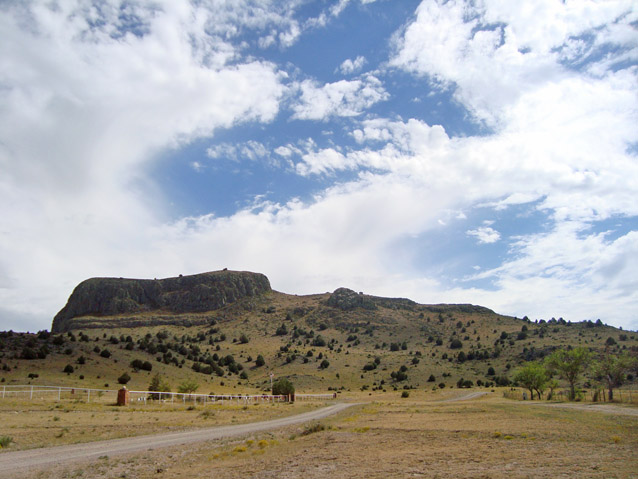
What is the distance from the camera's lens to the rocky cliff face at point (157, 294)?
151 metres

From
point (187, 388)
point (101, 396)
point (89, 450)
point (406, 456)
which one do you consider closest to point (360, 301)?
point (187, 388)

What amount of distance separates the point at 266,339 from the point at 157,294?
51.7m

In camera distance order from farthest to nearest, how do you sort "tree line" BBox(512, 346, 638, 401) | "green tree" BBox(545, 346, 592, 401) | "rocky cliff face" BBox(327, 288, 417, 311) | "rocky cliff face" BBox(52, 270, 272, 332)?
"rocky cliff face" BBox(327, 288, 417, 311) < "rocky cliff face" BBox(52, 270, 272, 332) < "green tree" BBox(545, 346, 592, 401) < "tree line" BBox(512, 346, 638, 401)

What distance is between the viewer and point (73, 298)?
162750 millimetres

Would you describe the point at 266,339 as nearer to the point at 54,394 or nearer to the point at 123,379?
the point at 123,379

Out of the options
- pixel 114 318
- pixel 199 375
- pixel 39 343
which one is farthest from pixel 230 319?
pixel 39 343

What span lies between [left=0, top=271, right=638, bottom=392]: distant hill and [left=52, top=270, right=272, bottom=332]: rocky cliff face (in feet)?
1.31

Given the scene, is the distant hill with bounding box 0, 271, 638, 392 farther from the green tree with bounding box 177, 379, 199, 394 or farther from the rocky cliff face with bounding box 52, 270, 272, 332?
the green tree with bounding box 177, 379, 199, 394

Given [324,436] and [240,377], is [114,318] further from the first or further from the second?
[324,436]

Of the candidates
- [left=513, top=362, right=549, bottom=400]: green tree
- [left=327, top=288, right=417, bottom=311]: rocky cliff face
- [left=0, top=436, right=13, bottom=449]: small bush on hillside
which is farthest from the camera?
[left=327, top=288, right=417, bottom=311]: rocky cliff face

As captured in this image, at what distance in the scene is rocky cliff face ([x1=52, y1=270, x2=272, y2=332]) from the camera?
151 metres

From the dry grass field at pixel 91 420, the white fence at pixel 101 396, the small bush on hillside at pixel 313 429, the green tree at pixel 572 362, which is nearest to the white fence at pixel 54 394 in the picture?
the white fence at pixel 101 396

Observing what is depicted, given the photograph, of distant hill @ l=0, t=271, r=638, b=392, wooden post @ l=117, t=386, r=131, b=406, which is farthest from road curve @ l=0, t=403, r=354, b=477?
distant hill @ l=0, t=271, r=638, b=392

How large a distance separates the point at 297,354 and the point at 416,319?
50481 mm
